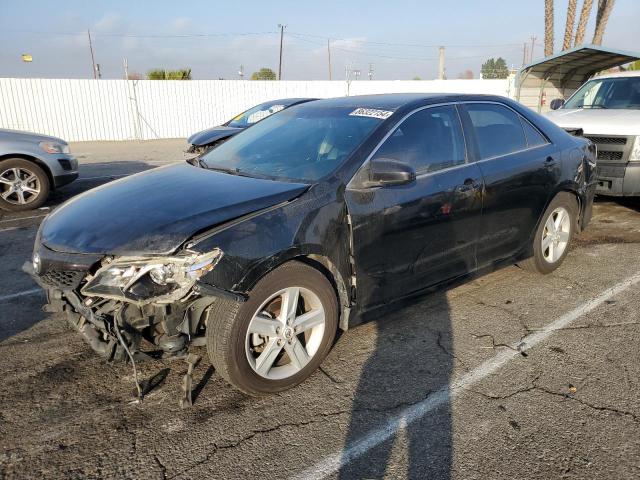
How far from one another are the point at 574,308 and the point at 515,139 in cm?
148

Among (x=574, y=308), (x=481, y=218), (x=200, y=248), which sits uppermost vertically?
(x=200, y=248)

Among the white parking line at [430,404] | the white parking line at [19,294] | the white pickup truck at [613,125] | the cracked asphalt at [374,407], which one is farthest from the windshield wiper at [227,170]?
the white pickup truck at [613,125]

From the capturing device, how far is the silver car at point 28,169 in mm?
7703

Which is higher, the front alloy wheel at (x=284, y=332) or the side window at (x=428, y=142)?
the side window at (x=428, y=142)

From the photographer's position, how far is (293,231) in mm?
2922

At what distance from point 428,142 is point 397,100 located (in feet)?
1.46

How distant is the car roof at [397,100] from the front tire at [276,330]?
1.50m

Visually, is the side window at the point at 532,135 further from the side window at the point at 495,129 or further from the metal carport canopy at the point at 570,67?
the metal carport canopy at the point at 570,67

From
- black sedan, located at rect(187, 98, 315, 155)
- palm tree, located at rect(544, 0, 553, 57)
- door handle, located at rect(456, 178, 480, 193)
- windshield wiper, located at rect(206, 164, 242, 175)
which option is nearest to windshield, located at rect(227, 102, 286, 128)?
black sedan, located at rect(187, 98, 315, 155)

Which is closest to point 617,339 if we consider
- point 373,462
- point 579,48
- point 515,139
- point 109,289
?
point 515,139

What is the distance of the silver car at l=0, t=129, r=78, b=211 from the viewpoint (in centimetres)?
770

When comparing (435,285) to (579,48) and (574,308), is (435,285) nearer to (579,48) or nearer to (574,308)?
(574,308)

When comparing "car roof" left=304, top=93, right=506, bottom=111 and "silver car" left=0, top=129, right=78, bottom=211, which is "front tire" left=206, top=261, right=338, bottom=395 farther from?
"silver car" left=0, top=129, right=78, bottom=211

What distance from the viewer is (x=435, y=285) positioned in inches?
150
